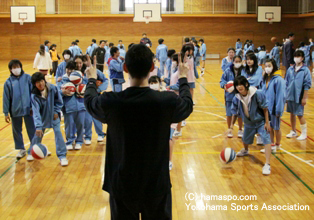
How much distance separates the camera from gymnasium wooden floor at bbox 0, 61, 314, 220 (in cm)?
525

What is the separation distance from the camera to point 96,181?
252 inches

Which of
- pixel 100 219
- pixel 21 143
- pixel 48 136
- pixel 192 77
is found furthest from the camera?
pixel 192 77

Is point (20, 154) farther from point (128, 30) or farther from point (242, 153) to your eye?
point (128, 30)

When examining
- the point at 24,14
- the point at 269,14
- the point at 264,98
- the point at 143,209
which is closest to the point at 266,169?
the point at 264,98

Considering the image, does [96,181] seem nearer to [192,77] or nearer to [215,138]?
[215,138]

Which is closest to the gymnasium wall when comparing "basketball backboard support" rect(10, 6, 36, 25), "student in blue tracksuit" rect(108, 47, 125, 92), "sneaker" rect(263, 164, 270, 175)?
"basketball backboard support" rect(10, 6, 36, 25)

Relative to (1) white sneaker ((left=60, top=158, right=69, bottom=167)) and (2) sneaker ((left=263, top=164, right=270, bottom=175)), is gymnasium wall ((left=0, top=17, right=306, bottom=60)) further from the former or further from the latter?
(2) sneaker ((left=263, top=164, right=270, bottom=175))

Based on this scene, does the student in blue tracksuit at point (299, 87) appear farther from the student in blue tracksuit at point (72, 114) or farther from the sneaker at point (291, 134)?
the student in blue tracksuit at point (72, 114)

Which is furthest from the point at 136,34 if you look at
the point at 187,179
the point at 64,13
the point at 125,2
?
the point at 187,179

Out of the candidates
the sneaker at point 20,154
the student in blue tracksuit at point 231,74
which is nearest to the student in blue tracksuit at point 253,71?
the student in blue tracksuit at point 231,74

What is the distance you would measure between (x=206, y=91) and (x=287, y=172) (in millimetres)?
9093

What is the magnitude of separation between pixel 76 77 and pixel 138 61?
506 centimetres

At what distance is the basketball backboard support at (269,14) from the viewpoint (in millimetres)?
28672

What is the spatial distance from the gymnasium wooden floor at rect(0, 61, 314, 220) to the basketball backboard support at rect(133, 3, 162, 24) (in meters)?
19.5
